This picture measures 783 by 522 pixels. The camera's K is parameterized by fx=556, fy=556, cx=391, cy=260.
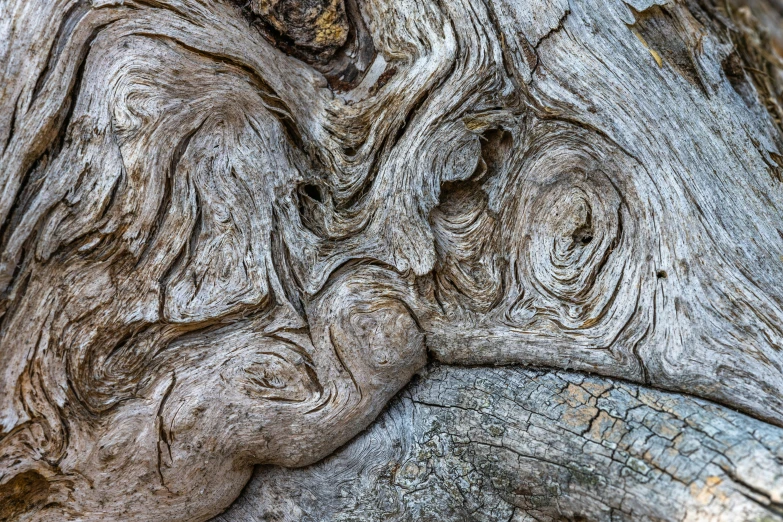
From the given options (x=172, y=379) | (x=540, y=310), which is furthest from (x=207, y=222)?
(x=540, y=310)

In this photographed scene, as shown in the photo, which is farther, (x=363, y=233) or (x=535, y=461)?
(x=363, y=233)

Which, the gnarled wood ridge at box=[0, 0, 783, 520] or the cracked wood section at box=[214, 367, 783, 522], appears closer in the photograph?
the cracked wood section at box=[214, 367, 783, 522]

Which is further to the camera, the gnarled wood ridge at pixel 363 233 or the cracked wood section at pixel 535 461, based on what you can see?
the gnarled wood ridge at pixel 363 233

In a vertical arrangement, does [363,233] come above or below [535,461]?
above

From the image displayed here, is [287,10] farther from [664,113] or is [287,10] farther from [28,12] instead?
[664,113]
